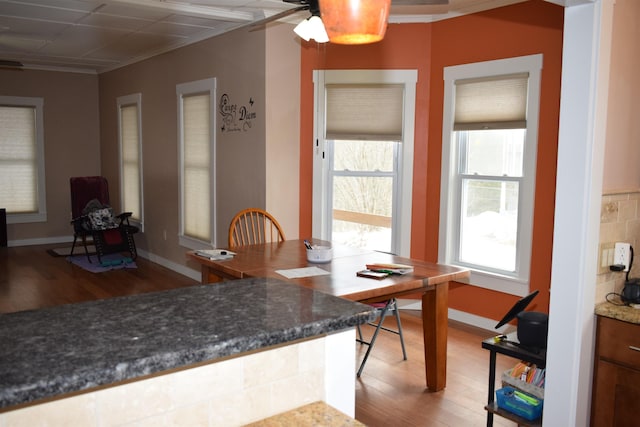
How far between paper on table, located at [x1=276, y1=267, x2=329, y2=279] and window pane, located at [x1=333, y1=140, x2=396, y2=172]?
1906mm

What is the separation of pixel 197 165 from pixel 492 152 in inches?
121

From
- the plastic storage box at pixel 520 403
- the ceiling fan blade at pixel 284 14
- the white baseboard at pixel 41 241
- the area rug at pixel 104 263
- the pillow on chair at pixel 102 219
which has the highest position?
the ceiling fan blade at pixel 284 14

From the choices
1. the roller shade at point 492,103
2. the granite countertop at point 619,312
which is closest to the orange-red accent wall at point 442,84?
the roller shade at point 492,103

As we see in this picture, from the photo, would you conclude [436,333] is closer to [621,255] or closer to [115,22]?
[621,255]

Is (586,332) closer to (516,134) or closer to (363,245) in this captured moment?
(516,134)

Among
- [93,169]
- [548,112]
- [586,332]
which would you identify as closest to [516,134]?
[548,112]

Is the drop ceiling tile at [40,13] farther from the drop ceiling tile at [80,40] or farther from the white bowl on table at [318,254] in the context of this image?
the white bowl on table at [318,254]

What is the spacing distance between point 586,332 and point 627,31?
4.26ft

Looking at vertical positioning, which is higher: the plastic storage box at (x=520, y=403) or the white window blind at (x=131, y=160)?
the white window blind at (x=131, y=160)

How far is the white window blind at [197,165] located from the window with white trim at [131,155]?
1285 mm

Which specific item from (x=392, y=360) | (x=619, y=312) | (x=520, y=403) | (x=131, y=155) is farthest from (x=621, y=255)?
(x=131, y=155)

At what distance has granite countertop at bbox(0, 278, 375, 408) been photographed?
2.88ft

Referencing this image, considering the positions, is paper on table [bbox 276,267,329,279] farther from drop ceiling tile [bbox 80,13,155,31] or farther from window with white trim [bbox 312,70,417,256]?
drop ceiling tile [bbox 80,13,155,31]

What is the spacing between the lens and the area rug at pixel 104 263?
22.1 feet
